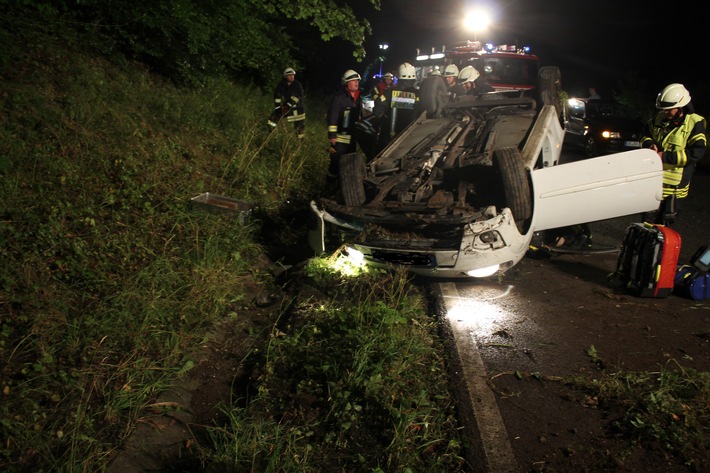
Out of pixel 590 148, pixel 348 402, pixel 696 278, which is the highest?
pixel 590 148

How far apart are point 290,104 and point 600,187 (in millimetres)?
6433

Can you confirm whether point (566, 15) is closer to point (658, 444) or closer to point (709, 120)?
point (709, 120)

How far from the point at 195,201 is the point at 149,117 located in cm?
263

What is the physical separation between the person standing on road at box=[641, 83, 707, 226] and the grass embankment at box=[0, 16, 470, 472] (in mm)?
2873

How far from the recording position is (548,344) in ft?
13.6

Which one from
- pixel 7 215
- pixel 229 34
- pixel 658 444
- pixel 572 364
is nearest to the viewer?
pixel 658 444

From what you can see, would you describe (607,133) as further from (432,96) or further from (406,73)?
(432,96)

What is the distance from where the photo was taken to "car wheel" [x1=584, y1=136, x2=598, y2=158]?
489 inches


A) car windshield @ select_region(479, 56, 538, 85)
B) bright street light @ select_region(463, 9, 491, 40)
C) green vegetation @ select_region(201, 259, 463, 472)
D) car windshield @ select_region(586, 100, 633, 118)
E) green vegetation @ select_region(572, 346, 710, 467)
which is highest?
bright street light @ select_region(463, 9, 491, 40)

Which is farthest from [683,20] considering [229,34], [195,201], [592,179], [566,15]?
[195,201]

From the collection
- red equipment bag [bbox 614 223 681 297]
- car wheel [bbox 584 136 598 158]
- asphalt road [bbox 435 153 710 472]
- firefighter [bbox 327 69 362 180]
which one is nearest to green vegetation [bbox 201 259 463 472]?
asphalt road [bbox 435 153 710 472]

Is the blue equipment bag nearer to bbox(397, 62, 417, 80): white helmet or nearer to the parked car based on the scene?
bbox(397, 62, 417, 80): white helmet

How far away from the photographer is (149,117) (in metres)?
7.93

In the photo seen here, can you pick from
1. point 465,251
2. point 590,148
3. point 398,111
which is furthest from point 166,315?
point 590,148
